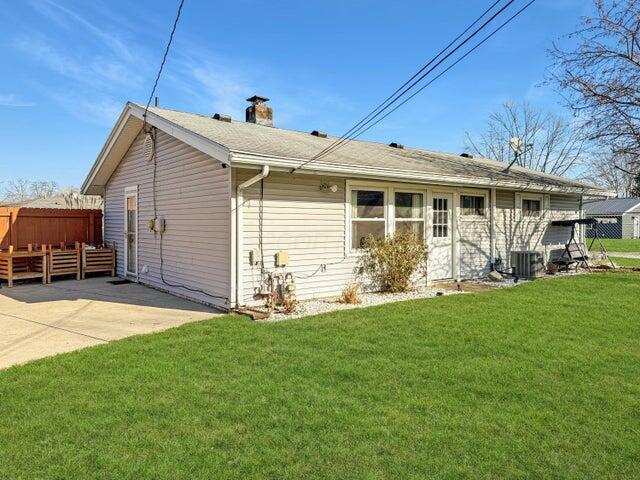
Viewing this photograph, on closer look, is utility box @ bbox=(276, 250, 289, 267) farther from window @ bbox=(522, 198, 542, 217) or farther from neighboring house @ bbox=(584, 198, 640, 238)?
neighboring house @ bbox=(584, 198, 640, 238)

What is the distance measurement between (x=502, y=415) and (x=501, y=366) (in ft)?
3.73

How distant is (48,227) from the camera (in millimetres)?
11000

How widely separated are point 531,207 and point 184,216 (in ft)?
31.2

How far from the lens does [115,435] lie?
289cm

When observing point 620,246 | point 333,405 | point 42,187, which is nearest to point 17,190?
point 42,187

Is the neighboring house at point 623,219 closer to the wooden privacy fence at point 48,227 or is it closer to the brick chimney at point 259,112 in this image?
the brick chimney at point 259,112

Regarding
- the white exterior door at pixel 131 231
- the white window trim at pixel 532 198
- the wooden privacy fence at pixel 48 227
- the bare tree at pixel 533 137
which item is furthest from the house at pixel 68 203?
the bare tree at pixel 533 137

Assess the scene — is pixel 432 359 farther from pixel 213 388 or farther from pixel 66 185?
pixel 66 185

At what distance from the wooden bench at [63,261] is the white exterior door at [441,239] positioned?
834 centimetres

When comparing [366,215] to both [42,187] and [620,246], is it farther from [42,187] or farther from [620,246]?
[42,187]

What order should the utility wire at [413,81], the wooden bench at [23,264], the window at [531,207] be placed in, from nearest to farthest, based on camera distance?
the utility wire at [413,81]
the wooden bench at [23,264]
the window at [531,207]

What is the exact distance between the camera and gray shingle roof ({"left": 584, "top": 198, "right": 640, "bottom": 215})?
39062 millimetres

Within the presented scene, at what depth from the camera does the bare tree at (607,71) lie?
1245 centimetres

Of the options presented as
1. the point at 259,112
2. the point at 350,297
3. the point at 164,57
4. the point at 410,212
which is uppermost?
the point at 164,57
